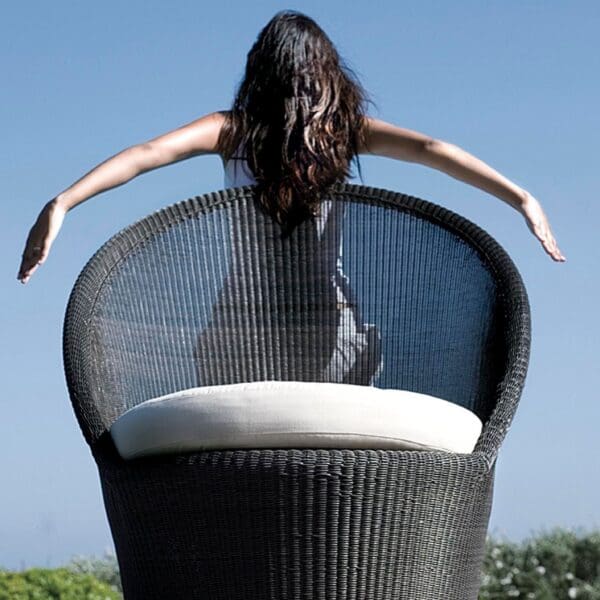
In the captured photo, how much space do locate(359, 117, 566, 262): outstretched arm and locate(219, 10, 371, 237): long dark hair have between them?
6cm

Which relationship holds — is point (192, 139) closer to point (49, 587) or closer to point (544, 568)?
point (49, 587)

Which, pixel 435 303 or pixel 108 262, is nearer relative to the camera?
pixel 108 262

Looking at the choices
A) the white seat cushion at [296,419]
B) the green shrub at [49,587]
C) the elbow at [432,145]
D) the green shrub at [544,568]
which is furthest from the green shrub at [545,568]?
the white seat cushion at [296,419]

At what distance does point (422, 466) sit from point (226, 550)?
384 mm

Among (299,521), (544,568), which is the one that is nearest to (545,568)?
(544,568)

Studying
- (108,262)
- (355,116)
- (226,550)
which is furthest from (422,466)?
(355,116)

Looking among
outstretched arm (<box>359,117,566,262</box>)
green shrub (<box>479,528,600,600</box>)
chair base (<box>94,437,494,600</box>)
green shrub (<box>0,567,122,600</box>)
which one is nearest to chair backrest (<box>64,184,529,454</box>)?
outstretched arm (<box>359,117,566,262</box>)

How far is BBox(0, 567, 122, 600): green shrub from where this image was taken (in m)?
3.71

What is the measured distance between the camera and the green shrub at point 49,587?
3.71 metres

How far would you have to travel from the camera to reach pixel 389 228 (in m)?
3.06

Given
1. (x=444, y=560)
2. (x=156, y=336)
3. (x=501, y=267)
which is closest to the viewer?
(x=444, y=560)

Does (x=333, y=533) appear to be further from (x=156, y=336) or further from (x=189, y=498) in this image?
(x=156, y=336)

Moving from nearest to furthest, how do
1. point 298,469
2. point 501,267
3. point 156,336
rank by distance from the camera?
point 298,469, point 501,267, point 156,336

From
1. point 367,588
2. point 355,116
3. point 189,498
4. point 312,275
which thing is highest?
point 355,116
